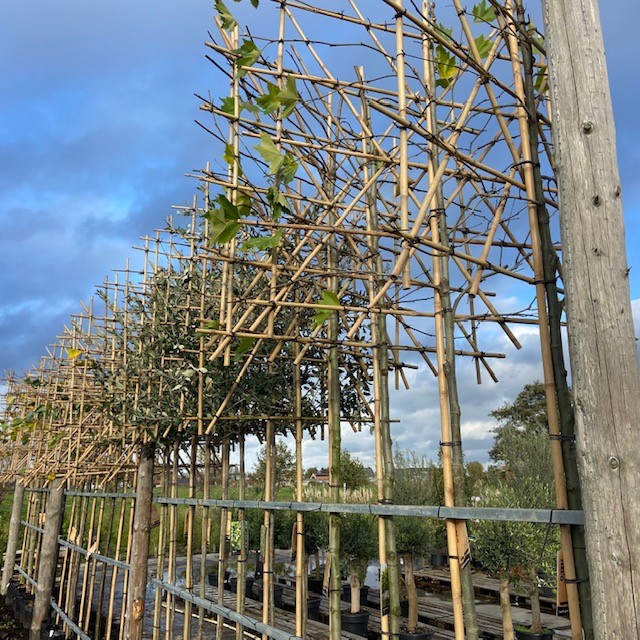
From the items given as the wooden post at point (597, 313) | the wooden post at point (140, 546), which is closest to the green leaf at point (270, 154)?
the wooden post at point (597, 313)

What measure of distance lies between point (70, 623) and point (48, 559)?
200 centimetres

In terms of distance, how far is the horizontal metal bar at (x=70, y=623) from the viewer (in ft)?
31.4

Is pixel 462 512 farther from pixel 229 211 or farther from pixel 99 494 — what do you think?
pixel 99 494

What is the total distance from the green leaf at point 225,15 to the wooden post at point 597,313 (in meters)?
2.73

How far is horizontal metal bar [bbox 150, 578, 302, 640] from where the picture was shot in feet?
15.4

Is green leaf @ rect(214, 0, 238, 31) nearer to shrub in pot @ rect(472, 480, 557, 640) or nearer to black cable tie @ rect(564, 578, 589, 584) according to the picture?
black cable tie @ rect(564, 578, 589, 584)

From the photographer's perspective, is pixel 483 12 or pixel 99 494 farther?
pixel 99 494

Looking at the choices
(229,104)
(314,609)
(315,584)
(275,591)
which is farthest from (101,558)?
(229,104)

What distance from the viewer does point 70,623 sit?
10.2 meters

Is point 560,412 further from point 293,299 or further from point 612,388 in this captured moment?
point 293,299

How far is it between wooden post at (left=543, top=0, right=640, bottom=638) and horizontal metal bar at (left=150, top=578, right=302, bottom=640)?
8.71ft

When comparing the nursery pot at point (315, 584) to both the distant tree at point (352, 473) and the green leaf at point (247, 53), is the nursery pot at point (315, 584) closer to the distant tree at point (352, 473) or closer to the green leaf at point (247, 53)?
the distant tree at point (352, 473)

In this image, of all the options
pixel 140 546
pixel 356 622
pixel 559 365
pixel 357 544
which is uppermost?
pixel 559 365

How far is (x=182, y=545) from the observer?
21.4 m
